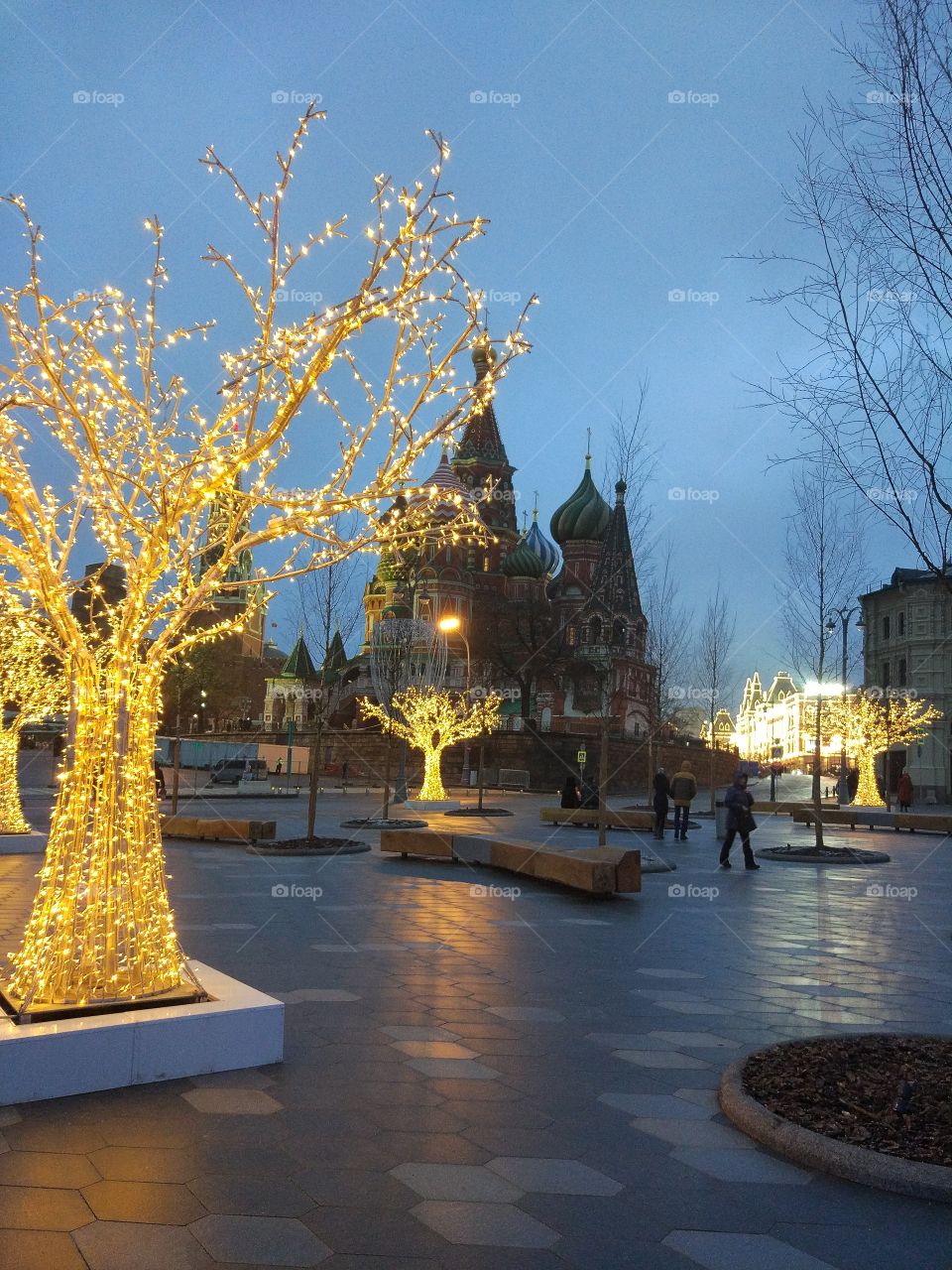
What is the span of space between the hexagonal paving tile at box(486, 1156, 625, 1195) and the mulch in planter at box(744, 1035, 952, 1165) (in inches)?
36.0

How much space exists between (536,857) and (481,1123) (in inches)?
330

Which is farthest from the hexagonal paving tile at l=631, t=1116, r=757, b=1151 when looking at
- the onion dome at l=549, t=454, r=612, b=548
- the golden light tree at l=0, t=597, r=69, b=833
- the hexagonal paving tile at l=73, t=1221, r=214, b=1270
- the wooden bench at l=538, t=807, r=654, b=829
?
the onion dome at l=549, t=454, r=612, b=548

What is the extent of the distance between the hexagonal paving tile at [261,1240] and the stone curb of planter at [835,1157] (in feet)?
6.11

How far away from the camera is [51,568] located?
5.31 m

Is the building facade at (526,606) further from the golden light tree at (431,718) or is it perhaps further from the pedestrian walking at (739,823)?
the pedestrian walking at (739,823)

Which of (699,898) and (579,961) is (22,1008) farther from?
(699,898)

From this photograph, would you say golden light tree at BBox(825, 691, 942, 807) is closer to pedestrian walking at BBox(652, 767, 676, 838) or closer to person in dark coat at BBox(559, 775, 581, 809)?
person in dark coat at BBox(559, 775, 581, 809)

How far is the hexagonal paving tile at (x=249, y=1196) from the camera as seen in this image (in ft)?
11.1

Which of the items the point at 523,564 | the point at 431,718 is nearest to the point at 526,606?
the point at 523,564

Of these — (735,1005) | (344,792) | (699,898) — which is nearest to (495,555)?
(344,792)

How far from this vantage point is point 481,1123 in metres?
4.29

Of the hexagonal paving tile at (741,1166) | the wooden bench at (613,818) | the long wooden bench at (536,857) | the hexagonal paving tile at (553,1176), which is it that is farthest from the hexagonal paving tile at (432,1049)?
the wooden bench at (613,818)

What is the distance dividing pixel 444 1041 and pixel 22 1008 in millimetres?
2099

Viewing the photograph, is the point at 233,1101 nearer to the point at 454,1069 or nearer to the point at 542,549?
the point at 454,1069
